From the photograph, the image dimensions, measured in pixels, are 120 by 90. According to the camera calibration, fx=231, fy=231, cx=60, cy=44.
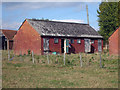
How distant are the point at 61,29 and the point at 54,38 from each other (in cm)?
333

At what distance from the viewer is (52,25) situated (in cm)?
4112

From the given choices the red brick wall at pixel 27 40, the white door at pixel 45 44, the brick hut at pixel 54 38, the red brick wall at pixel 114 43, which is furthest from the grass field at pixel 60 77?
the red brick wall at pixel 114 43

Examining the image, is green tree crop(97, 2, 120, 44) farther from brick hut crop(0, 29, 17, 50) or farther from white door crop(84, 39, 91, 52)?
brick hut crop(0, 29, 17, 50)

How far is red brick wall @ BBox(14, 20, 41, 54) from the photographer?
37.2 meters

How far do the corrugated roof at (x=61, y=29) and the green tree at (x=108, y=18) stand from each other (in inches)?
291

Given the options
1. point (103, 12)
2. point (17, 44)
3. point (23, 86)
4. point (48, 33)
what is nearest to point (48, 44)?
point (48, 33)

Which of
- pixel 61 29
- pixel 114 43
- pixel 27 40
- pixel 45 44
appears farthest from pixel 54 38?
pixel 114 43

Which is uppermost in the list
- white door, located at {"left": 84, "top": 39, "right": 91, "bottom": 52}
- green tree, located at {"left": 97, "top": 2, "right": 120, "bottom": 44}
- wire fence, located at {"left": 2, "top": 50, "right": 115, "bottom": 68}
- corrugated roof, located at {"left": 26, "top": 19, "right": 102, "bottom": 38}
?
green tree, located at {"left": 97, "top": 2, "right": 120, "bottom": 44}

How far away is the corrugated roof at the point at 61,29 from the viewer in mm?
38094

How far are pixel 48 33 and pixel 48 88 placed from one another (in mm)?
27468

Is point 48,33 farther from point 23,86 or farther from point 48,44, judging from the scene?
point 23,86

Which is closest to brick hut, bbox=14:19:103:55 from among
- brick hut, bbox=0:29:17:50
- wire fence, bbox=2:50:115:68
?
wire fence, bbox=2:50:115:68

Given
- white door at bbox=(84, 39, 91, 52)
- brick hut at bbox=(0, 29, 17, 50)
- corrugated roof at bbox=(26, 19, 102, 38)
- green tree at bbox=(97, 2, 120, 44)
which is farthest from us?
brick hut at bbox=(0, 29, 17, 50)

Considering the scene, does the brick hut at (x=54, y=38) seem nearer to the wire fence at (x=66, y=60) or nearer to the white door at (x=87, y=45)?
the white door at (x=87, y=45)
